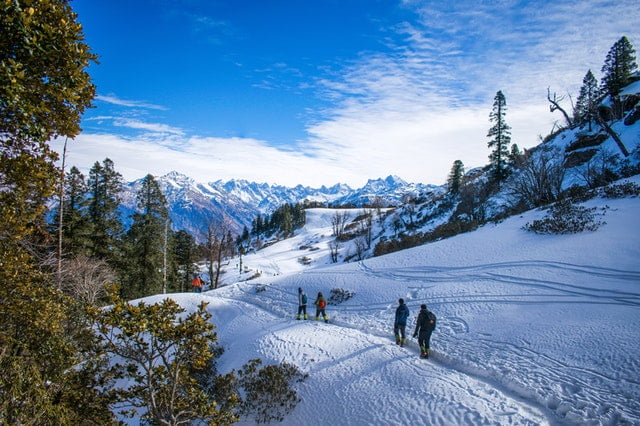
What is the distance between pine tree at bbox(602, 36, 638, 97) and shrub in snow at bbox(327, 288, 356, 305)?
5414 cm

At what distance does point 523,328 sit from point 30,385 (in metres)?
14.6

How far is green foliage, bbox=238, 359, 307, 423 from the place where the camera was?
Answer: 407 inches

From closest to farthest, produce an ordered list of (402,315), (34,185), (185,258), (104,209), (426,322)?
(34,185) < (426,322) < (402,315) < (104,209) < (185,258)

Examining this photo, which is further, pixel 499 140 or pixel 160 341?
pixel 499 140

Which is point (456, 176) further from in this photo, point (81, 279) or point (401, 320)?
point (81, 279)

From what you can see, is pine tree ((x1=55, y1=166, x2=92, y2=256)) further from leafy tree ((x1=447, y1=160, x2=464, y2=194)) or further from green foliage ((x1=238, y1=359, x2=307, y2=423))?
leafy tree ((x1=447, y1=160, x2=464, y2=194))

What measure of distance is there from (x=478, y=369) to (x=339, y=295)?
455 inches

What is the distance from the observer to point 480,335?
1277 centimetres

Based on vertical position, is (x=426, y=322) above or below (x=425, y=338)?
above

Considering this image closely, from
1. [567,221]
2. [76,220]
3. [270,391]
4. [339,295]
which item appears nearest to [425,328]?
[270,391]

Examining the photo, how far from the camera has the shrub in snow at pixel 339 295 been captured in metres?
21.0

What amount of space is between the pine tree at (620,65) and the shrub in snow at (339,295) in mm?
54143

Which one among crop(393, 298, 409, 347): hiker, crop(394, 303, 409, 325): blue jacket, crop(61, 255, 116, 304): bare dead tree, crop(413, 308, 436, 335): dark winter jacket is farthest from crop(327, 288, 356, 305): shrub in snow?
crop(61, 255, 116, 304): bare dead tree

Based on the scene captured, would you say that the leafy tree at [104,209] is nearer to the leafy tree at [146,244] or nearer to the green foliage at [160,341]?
the leafy tree at [146,244]
